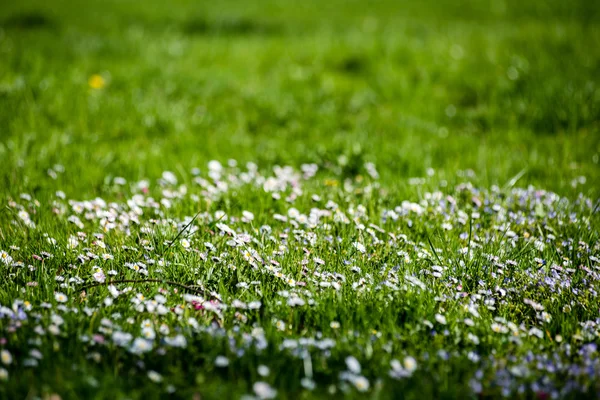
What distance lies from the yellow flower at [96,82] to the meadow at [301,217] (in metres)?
0.03

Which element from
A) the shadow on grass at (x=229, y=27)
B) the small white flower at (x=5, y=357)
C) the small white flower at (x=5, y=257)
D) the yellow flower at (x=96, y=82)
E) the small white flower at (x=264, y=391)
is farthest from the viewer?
the shadow on grass at (x=229, y=27)

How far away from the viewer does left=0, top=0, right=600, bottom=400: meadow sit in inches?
91.4

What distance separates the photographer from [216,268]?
3.08 m

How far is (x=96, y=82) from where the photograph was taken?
6980 millimetres

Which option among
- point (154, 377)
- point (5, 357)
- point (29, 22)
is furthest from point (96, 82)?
point (154, 377)

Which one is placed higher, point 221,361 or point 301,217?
point 301,217

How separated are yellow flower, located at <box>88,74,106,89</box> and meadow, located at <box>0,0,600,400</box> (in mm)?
30

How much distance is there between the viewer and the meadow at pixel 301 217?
7.61 feet

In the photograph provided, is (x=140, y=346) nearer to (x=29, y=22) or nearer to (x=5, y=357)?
(x=5, y=357)

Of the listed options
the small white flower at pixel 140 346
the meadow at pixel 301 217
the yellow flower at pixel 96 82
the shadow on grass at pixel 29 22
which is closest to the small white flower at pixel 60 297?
the meadow at pixel 301 217

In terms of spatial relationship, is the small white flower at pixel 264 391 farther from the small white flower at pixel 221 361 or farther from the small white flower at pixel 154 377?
the small white flower at pixel 154 377

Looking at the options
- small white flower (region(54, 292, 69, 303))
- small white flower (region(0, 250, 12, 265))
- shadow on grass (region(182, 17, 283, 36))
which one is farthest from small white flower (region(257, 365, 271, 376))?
shadow on grass (region(182, 17, 283, 36))

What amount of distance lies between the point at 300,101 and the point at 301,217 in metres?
3.55

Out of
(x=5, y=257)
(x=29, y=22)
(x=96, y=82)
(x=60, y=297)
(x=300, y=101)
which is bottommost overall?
(x=60, y=297)
